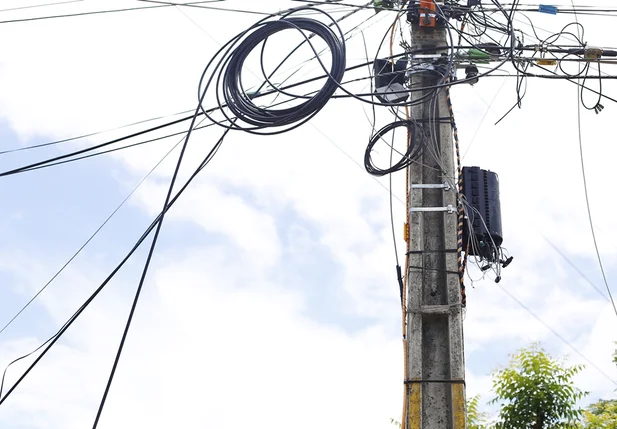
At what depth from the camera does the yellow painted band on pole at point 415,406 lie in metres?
6.14

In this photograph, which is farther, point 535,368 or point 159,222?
point 535,368

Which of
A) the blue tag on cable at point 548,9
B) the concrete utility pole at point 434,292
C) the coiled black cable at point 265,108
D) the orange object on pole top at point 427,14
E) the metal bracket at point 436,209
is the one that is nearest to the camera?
the coiled black cable at point 265,108

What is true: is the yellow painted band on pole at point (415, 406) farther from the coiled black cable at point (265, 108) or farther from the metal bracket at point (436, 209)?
the coiled black cable at point (265, 108)

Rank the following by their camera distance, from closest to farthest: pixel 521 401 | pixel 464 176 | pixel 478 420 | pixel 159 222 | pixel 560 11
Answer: pixel 159 222, pixel 464 176, pixel 560 11, pixel 521 401, pixel 478 420

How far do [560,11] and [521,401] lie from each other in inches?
240

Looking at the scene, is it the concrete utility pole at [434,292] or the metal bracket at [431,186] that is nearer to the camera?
the concrete utility pole at [434,292]

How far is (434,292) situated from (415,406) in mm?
1023

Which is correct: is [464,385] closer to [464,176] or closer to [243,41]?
[464,176]

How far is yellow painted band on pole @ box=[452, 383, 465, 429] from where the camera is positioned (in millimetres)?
6018

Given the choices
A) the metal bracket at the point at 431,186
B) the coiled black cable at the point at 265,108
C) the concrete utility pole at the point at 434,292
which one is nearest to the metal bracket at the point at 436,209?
the concrete utility pole at the point at 434,292

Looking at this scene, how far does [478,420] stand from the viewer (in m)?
12.5

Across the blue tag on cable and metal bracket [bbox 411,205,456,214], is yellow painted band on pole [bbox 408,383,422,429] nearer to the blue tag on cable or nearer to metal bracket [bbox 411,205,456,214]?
metal bracket [bbox 411,205,456,214]

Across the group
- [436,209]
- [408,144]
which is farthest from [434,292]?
[408,144]

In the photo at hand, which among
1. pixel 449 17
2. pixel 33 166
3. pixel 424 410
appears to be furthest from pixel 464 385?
pixel 33 166
